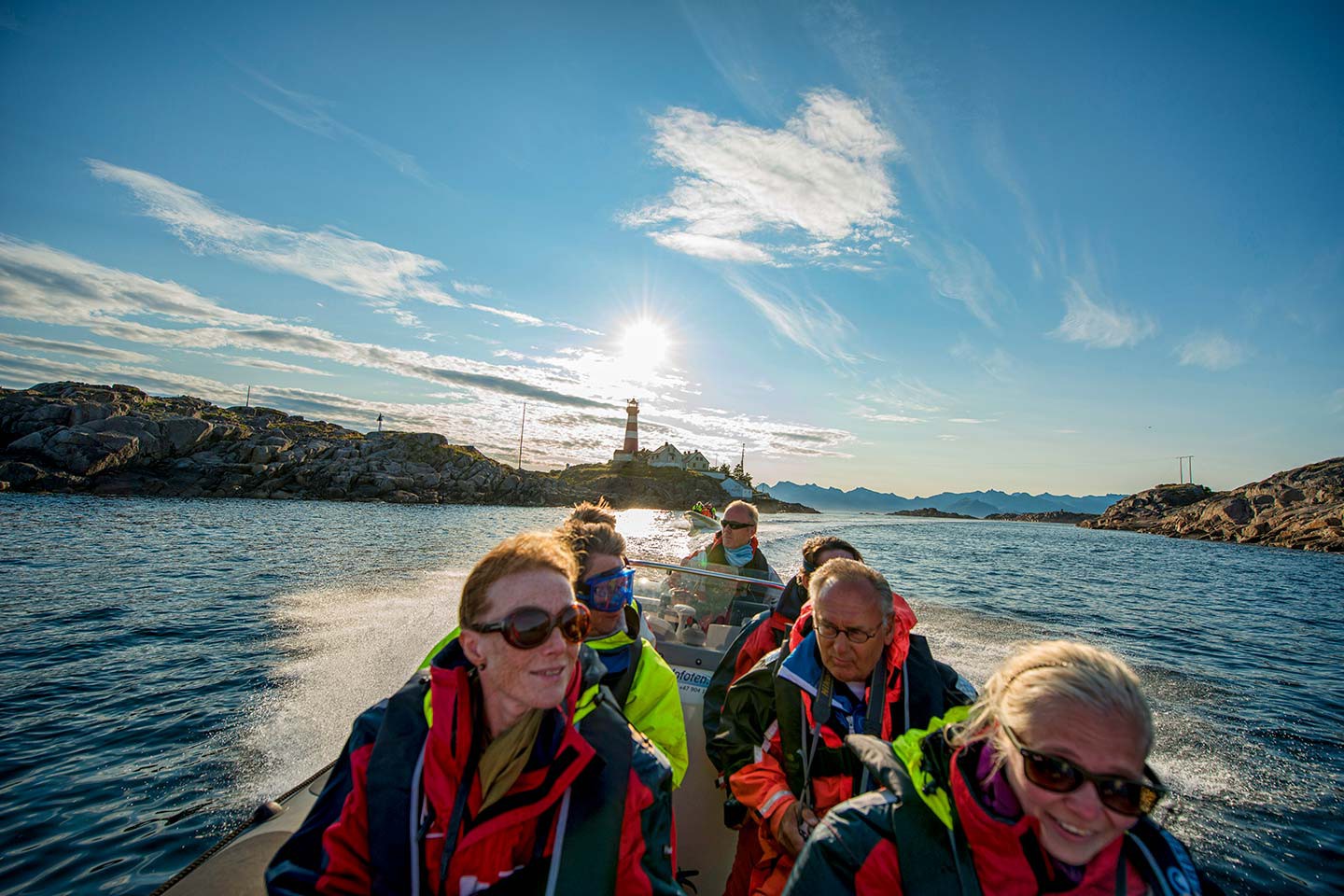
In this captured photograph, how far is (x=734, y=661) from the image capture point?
3.32m

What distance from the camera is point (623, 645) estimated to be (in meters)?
2.52

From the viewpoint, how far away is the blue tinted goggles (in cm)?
260

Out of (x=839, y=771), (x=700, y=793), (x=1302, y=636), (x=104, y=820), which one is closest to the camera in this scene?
(x=839, y=771)

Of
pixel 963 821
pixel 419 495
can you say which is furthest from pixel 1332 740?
pixel 419 495

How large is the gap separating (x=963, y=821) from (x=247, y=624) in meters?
11.1

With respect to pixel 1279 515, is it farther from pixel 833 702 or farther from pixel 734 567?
pixel 833 702

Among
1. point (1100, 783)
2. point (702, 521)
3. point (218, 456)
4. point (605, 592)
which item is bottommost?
point (1100, 783)

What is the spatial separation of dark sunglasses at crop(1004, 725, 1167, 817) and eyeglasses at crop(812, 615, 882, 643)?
3.31ft

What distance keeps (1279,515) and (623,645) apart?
71.6 meters

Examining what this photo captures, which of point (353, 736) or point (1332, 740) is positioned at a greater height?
point (353, 736)

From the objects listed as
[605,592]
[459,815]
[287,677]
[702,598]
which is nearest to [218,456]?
[287,677]

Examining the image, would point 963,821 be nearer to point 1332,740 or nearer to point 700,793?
point 700,793

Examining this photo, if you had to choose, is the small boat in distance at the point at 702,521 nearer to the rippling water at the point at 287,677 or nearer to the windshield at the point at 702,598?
the windshield at the point at 702,598

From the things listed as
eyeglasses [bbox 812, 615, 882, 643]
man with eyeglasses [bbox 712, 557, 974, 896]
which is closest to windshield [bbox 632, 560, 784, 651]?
man with eyeglasses [bbox 712, 557, 974, 896]
